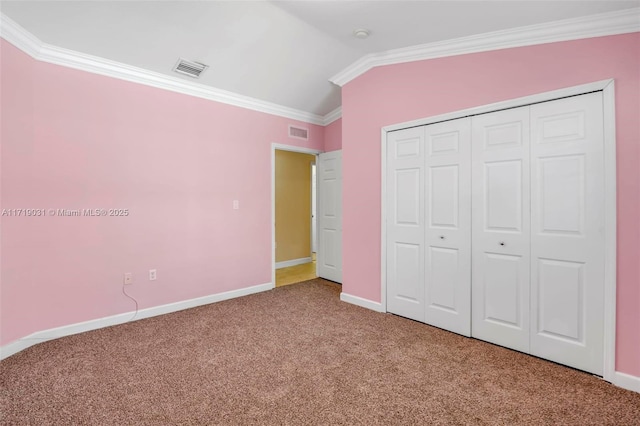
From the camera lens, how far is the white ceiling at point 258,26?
7.93ft

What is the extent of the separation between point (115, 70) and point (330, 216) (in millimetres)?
3301

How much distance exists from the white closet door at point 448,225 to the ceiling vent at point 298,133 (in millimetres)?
2245

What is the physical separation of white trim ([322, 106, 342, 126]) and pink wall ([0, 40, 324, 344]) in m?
1.13

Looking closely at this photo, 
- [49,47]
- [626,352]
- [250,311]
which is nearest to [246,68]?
[49,47]

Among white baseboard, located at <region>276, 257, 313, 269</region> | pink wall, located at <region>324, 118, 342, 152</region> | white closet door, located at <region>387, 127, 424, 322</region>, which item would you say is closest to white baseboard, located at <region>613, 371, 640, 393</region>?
white closet door, located at <region>387, 127, 424, 322</region>

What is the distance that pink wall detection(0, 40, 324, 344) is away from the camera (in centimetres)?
268

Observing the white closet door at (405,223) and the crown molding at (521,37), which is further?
the white closet door at (405,223)

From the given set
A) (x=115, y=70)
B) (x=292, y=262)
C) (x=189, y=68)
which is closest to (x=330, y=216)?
(x=292, y=262)

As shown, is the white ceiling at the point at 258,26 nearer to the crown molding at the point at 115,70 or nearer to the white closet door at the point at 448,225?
the crown molding at the point at 115,70

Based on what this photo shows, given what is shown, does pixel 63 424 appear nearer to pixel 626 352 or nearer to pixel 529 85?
pixel 626 352

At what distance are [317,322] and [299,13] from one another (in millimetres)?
3070

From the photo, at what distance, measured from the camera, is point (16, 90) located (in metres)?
2.63

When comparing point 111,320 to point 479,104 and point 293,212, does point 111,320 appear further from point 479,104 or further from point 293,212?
point 479,104

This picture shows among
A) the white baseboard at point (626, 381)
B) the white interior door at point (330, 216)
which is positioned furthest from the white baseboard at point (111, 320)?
the white baseboard at point (626, 381)
